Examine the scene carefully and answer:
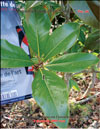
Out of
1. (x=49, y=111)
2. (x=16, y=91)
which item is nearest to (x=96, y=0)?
(x=49, y=111)

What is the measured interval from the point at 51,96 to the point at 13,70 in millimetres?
306

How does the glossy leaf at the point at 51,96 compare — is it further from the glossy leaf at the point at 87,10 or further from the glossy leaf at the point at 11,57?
the glossy leaf at the point at 87,10

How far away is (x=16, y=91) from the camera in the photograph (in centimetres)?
Answer: 79

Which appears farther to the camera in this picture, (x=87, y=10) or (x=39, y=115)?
(x=39, y=115)

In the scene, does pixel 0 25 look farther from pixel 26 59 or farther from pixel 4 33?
pixel 26 59

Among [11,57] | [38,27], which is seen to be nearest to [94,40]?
[38,27]

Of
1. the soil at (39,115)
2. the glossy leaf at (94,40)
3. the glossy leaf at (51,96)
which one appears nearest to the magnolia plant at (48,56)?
the glossy leaf at (51,96)

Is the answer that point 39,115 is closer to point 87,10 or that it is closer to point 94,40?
point 94,40

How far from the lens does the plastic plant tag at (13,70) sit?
0.73 m

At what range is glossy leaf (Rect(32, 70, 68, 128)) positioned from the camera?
502mm

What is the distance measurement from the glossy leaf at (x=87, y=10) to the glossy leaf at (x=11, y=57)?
0.30 metres

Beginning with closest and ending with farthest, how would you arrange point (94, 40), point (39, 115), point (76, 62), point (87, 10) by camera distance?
point (87, 10) < point (76, 62) < point (94, 40) < point (39, 115)

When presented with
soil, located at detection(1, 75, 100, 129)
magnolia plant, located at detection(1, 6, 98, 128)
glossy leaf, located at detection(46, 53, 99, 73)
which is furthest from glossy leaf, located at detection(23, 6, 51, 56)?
soil, located at detection(1, 75, 100, 129)

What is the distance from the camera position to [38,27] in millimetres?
641
